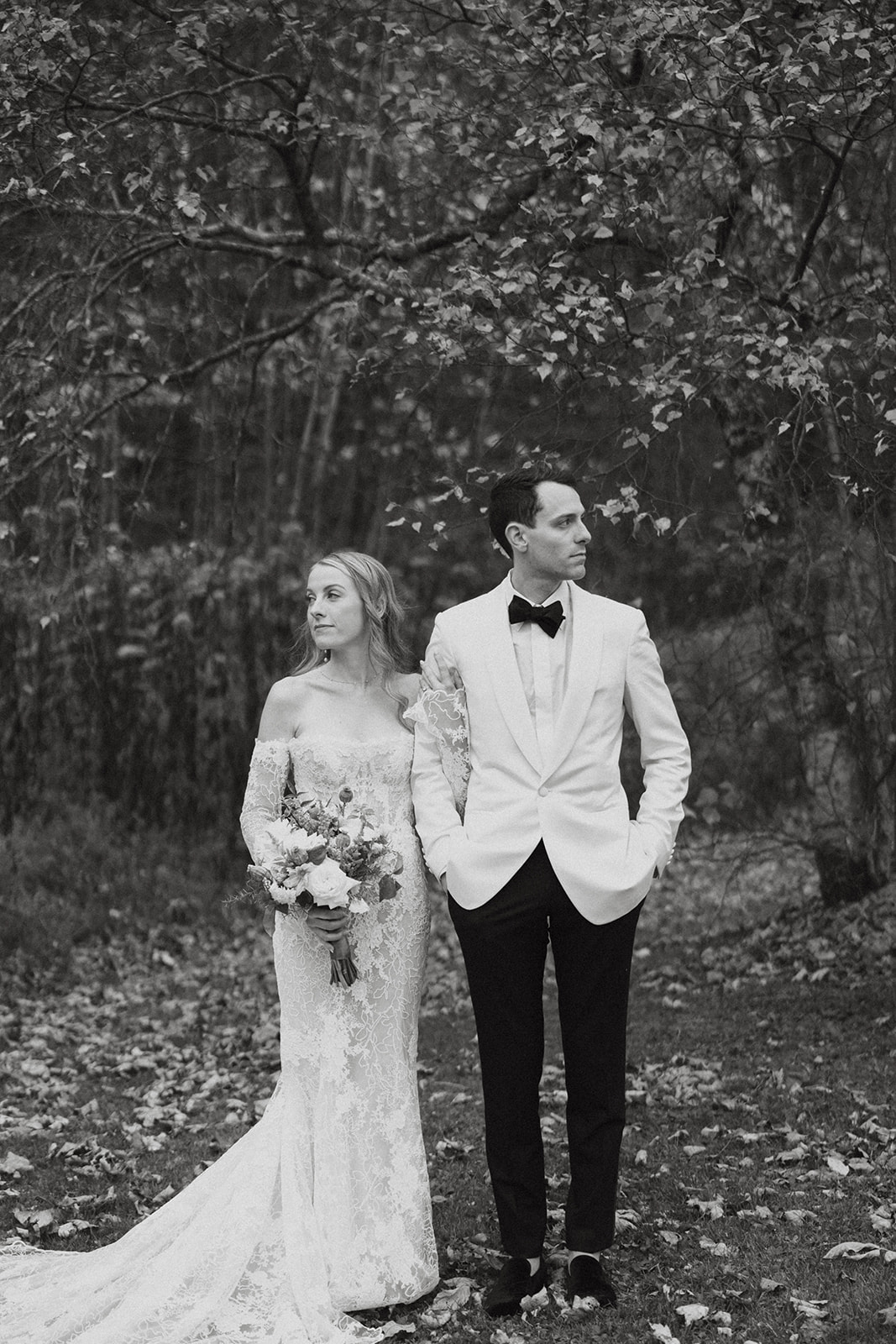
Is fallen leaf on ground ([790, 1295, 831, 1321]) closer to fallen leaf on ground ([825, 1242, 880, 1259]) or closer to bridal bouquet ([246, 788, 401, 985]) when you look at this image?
fallen leaf on ground ([825, 1242, 880, 1259])

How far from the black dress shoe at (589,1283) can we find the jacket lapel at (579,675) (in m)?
1.35

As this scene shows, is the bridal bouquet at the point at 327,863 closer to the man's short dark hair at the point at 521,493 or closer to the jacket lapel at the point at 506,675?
the jacket lapel at the point at 506,675

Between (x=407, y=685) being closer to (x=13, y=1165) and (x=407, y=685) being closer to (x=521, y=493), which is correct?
(x=521, y=493)

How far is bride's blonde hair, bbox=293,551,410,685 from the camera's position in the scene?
4328 mm

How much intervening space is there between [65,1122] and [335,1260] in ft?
8.02

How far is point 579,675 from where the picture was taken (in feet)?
12.8

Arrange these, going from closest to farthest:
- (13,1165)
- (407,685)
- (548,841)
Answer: (548,841)
(407,685)
(13,1165)

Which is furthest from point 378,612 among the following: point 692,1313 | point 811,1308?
point 811,1308

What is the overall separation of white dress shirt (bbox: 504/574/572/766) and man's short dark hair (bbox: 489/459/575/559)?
8.7 inches

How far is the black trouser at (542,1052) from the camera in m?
3.86

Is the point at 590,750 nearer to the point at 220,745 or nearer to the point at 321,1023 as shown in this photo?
the point at 321,1023

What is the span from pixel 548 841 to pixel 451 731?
1.50ft

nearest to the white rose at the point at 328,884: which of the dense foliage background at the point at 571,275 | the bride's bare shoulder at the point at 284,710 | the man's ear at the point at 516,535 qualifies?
the bride's bare shoulder at the point at 284,710

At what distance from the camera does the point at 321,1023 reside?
163 inches
